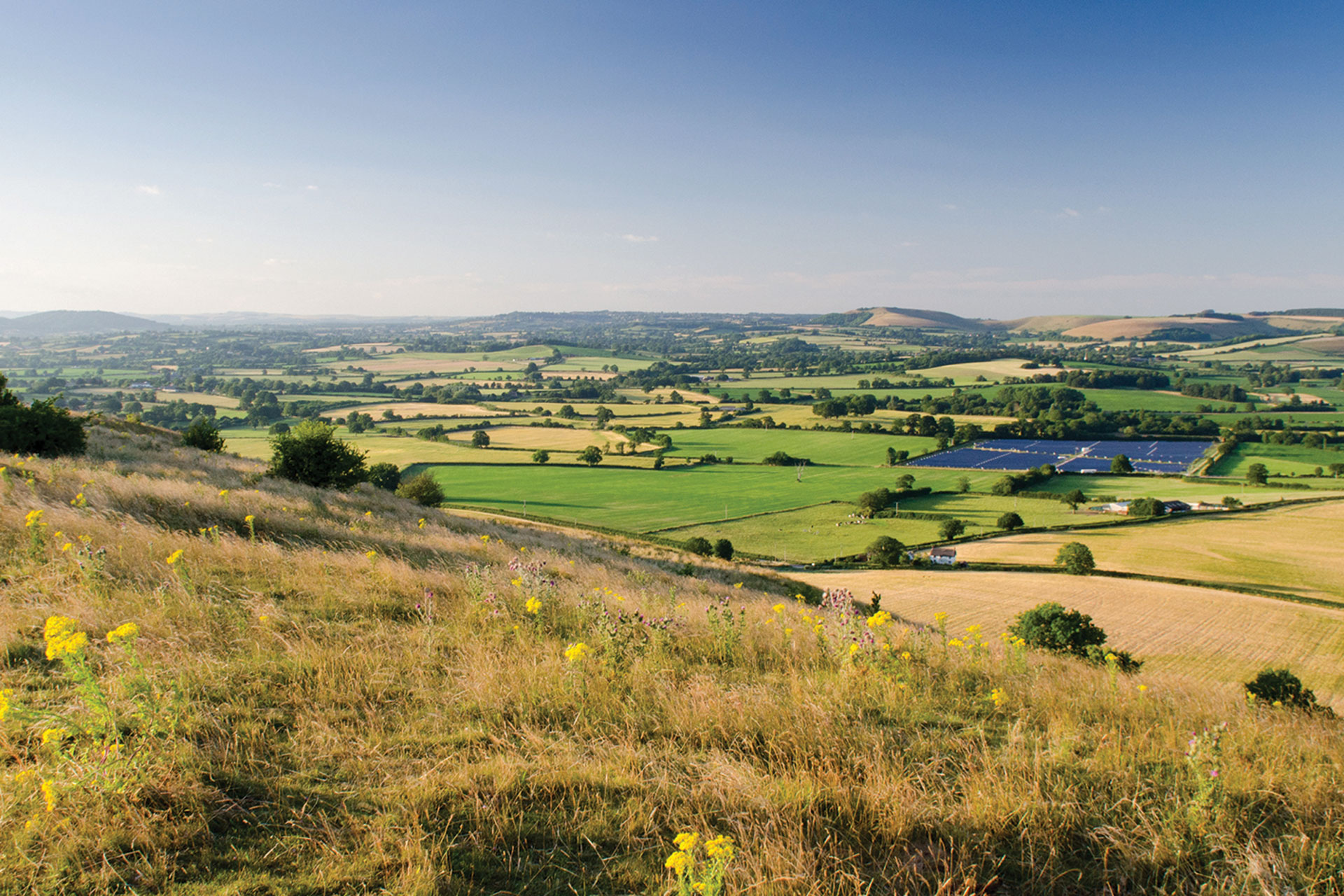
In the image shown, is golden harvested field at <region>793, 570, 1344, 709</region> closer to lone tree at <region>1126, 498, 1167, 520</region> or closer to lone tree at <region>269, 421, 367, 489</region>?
lone tree at <region>1126, 498, 1167, 520</region>

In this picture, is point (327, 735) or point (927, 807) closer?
point (927, 807)

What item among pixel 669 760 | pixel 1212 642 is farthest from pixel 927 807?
pixel 1212 642

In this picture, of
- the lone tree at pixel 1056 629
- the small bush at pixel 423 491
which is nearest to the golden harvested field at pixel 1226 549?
the lone tree at pixel 1056 629

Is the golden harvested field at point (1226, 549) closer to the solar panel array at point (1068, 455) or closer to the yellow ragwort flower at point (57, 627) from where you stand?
the solar panel array at point (1068, 455)

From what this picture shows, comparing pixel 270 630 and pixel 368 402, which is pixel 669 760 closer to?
pixel 270 630

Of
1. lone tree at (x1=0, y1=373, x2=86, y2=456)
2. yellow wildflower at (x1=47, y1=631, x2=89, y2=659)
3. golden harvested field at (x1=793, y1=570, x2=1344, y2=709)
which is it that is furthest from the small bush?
yellow wildflower at (x1=47, y1=631, x2=89, y2=659)

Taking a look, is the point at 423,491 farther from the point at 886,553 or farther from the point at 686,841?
the point at 686,841

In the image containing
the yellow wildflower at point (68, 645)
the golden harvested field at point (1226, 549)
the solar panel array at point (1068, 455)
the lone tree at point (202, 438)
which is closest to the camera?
the yellow wildflower at point (68, 645)
